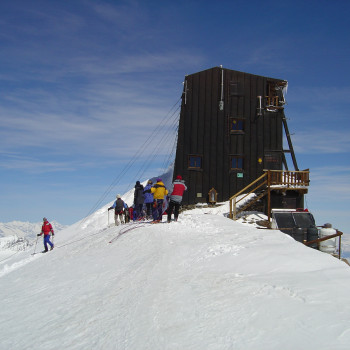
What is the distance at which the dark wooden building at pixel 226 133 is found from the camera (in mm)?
24453

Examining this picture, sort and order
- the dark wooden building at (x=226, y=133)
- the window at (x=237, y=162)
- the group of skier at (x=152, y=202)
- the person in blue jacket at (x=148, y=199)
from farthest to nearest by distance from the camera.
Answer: the window at (x=237, y=162) < the dark wooden building at (x=226, y=133) < the person in blue jacket at (x=148, y=199) < the group of skier at (x=152, y=202)

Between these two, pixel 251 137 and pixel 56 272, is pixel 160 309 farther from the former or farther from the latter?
pixel 251 137

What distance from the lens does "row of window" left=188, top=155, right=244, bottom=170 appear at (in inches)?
964

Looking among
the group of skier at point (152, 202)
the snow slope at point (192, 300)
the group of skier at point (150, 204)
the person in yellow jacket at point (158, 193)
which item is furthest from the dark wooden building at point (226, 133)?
the snow slope at point (192, 300)

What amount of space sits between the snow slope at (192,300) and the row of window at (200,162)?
14034 millimetres

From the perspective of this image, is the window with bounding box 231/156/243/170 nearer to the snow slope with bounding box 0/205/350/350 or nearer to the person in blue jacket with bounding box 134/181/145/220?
the person in blue jacket with bounding box 134/181/145/220

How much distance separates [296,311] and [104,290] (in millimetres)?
3932

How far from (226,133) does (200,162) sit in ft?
8.91

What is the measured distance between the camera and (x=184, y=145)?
80.5 feet

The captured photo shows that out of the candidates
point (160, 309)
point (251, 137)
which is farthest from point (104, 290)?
point (251, 137)

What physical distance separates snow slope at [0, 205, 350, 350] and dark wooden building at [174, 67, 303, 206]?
13931 millimetres

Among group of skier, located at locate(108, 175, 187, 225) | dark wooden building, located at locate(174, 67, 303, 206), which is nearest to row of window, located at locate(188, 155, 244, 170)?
dark wooden building, located at locate(174, 67, 303, 206)

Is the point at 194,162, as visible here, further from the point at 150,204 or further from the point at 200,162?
the point at 150,204

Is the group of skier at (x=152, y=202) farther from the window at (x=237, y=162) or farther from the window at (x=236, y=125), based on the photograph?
the window at (x=236, y=125)
